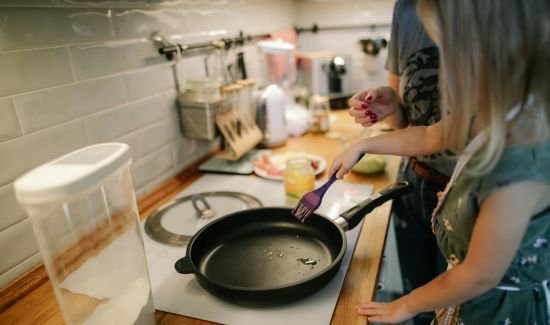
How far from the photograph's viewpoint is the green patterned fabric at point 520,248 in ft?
1.84

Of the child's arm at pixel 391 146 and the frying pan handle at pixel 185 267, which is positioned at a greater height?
the child's arm at pixel 391 146

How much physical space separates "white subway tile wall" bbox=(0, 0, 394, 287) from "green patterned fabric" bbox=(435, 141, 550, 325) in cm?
80

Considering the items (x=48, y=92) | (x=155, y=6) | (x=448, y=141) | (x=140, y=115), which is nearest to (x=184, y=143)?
(x=140, y=115)

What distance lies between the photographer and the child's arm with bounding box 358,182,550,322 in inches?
21.7

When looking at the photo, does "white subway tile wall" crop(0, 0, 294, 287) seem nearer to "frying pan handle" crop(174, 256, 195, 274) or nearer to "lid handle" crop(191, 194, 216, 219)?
"lid handle" crop(191, 194, 216, 219)

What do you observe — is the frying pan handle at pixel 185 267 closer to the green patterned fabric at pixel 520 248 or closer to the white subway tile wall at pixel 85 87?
the white subway tile wall at pixel 85 87

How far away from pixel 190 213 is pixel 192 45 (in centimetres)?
55

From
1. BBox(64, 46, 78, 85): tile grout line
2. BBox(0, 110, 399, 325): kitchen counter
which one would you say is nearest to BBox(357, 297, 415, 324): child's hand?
BBox(0, 110, 399, 325): kitchen counter

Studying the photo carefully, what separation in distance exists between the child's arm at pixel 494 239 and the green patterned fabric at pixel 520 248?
2cm

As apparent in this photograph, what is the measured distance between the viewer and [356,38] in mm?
2184

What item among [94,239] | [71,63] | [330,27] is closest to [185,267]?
[94,239]

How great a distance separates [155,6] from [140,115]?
0.31 meters

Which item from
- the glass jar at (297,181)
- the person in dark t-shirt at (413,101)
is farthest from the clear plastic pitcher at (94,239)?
the person in dark t-shirt at (413,101)

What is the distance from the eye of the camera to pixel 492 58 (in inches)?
20.8
